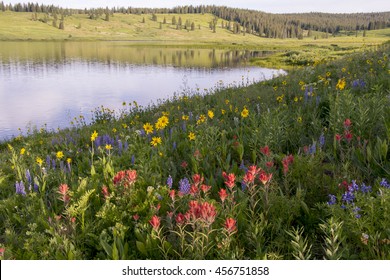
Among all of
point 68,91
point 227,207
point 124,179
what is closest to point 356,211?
point 227,207

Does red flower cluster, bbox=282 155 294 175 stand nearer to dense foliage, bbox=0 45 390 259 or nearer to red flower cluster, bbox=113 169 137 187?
dense foliage, bbox=0 45 390 259

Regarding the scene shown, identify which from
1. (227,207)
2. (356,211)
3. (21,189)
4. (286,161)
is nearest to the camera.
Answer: (356,211)

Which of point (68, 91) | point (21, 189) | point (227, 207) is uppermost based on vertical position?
point (227, 207)

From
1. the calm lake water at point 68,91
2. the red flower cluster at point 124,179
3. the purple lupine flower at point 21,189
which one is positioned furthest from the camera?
the calm lake water at point 68,91

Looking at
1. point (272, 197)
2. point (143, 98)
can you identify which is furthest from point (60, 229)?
point (143, 98)

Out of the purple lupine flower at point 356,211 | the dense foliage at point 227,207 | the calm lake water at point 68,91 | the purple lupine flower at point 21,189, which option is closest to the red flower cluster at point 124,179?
the dense foliage at point 227,207

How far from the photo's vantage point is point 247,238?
8.92 feet

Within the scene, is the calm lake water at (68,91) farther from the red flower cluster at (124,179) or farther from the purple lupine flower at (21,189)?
the red flower cluster at (124,179)

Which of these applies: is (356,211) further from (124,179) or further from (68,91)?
(68,91)

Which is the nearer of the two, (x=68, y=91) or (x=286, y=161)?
(x=286, y=161)

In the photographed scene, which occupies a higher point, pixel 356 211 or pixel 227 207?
pixel 356 211

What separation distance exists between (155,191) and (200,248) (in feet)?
3.34
